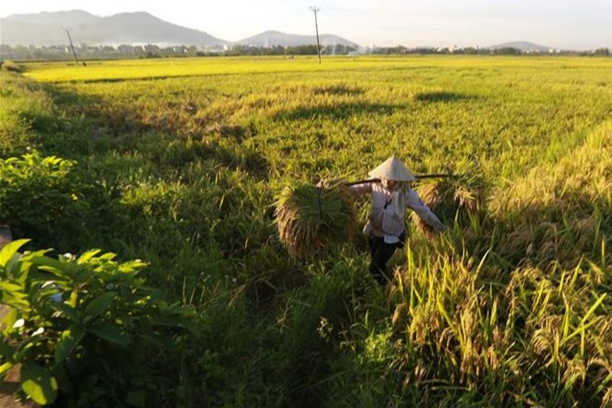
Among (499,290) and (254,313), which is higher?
(499,290)

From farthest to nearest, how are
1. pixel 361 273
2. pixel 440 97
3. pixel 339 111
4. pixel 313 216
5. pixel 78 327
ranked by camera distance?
pixel 440 97
pixel 339 111
pixel 361 273
pixel 313 216
pixel 78 327

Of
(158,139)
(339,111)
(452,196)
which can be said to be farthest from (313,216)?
(339,111)

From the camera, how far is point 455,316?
7.13 feet

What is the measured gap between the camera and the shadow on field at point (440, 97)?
1107 centimetres

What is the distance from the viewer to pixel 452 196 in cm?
338

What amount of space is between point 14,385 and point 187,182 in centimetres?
359

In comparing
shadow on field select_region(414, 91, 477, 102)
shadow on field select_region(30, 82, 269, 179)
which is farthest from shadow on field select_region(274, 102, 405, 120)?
shadow on field select_region(414, 91, 477, 102)

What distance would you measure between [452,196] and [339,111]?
6.00m

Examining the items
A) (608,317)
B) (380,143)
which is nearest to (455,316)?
(608,317)

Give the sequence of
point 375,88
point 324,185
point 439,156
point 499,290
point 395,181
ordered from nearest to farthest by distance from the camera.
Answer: point 499,290 < point 395,181 < point 324,185 < point 439,156 < point 375,88

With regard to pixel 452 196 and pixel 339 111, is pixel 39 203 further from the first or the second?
pixel 339 111

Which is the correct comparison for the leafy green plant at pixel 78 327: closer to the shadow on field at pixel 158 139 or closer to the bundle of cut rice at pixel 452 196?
the bundle of cut rice at pixel 452 196

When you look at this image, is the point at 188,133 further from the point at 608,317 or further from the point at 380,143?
the point at 608,317

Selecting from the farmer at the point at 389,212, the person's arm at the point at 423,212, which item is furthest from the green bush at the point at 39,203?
the person's arm at the point at 423,212
